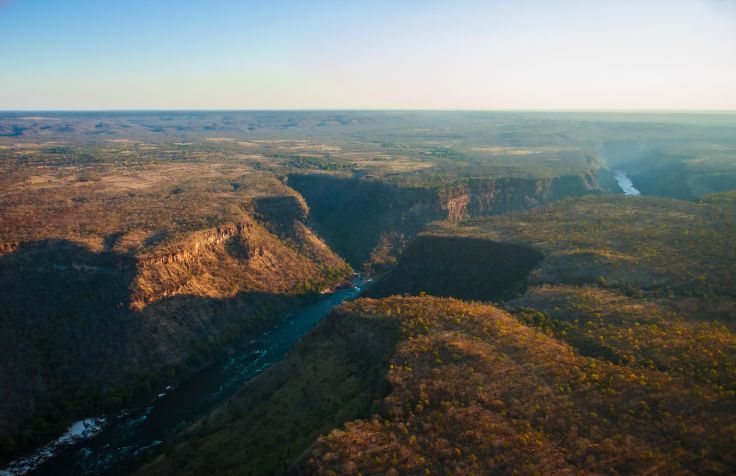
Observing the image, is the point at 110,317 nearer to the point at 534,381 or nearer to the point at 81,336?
the point at 81,336

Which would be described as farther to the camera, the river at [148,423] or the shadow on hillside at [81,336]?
the shadow on hillside at [81,336]

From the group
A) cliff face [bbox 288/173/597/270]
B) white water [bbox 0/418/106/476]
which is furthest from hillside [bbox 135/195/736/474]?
cliff face [bbox 288/173/597/270]

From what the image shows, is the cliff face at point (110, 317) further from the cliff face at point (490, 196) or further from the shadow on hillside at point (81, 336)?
the cliff face at point (490, 196)

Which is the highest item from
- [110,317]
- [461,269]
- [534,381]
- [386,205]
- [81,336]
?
[534,381]

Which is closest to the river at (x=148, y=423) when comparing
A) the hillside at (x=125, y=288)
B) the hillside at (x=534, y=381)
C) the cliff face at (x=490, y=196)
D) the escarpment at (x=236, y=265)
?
the hillside at (x=125, y=288)

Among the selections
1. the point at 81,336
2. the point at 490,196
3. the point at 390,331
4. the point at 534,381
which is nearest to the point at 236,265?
the point at 81,336

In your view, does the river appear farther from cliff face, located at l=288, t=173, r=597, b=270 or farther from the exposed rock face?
cliff face, located at l=288, t=173, r=597, b=270
